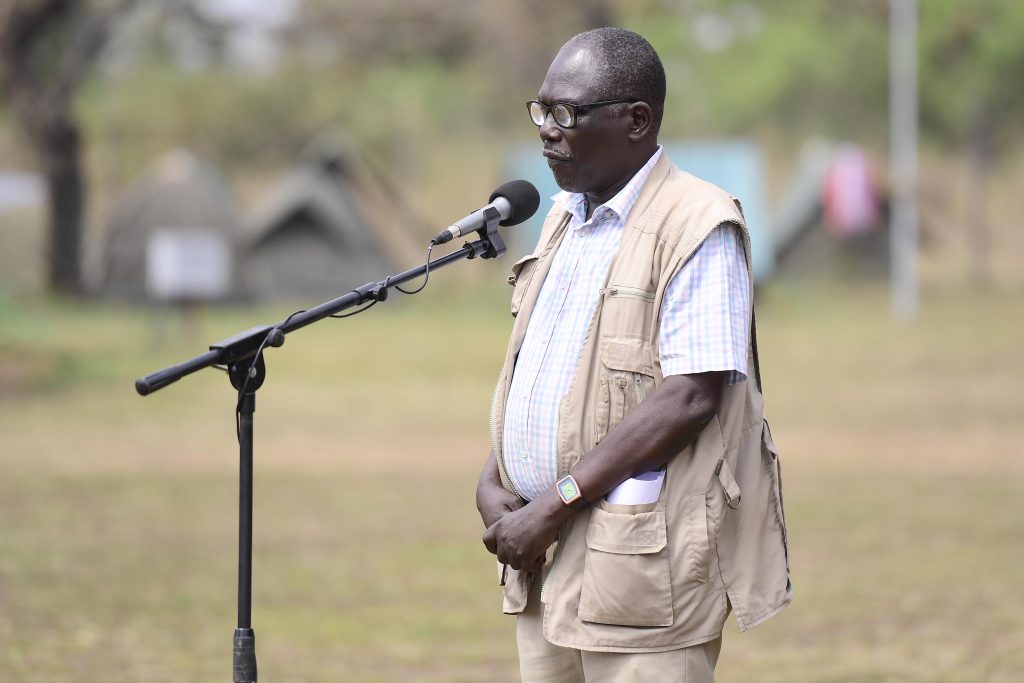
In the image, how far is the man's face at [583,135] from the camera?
9.73 ft

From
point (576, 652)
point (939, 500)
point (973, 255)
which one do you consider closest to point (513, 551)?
point (576, 652)

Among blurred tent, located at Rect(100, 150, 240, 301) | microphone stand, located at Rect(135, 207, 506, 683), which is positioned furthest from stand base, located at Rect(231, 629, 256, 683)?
blurred tent, located at Rect(100, 150, 240, 301)

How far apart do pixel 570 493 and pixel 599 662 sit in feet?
1.19

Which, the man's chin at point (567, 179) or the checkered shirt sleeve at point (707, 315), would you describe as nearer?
the checkered shirt sleeve at point (707, 315)

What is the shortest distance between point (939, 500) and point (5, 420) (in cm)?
825

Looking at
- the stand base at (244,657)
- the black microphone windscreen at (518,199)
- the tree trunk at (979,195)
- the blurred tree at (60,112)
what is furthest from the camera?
the tree trunk at (979,195)

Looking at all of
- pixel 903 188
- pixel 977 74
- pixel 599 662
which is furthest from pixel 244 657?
pixel 977 74

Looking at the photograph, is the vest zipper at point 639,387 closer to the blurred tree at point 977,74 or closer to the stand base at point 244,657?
the stand base at point 244,657

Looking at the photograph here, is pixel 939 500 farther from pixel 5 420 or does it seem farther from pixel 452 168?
pixel 452 168

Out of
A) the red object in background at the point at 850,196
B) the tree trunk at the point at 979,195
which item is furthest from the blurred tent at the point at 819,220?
the tree trunk at the point at 979,195

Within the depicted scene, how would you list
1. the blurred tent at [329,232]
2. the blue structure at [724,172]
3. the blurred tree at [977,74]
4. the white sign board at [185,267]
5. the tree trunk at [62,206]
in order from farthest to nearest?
the blurred tree at [977,74], the tree trunk at [62,206], the blurred tent at [329,232], the blue structure at [724,172], the white sign board at [185,267]

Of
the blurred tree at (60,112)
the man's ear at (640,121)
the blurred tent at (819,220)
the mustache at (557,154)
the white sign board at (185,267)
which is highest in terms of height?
the blurred tree at (60,112)

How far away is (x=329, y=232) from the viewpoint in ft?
87.1

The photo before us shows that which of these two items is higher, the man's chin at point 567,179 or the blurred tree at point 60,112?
the blurred tree at point 60,112
